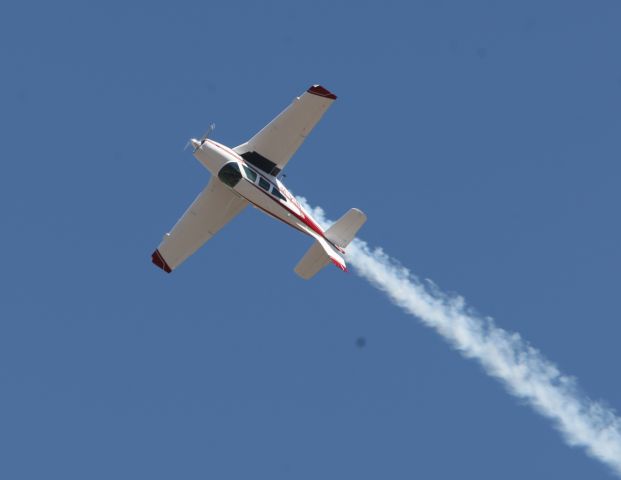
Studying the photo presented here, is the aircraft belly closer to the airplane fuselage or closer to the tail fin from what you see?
the airplane fuselage

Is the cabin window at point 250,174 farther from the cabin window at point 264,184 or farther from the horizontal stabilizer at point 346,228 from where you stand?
the horizontal stabilizer at point 346,228

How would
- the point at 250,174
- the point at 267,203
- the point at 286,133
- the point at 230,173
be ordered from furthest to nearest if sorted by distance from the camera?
the point at 267,203, the point at 286,133, the point at 250,174, the point at 230,173

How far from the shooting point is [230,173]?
186 feet

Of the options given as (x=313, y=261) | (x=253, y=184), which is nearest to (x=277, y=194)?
(x=253, y=184)

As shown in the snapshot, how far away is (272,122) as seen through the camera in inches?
2253

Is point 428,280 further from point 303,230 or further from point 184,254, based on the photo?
point 184,254

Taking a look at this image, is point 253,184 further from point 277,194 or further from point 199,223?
point 199,223

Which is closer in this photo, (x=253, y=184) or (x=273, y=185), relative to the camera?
(x=253, y=184)

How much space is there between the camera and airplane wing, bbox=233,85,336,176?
5688 centimetres

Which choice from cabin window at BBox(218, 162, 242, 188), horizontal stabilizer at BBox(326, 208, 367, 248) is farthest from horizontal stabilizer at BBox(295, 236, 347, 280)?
cabin window at BBox(218, 162, 242, 188)

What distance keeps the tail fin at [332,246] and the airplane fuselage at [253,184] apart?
61cm

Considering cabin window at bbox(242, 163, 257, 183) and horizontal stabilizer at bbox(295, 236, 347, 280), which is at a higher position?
cabin window at bbox(242, 163, 257, 183)

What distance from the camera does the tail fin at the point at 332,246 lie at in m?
57.5

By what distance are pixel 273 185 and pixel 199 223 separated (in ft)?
13.3
